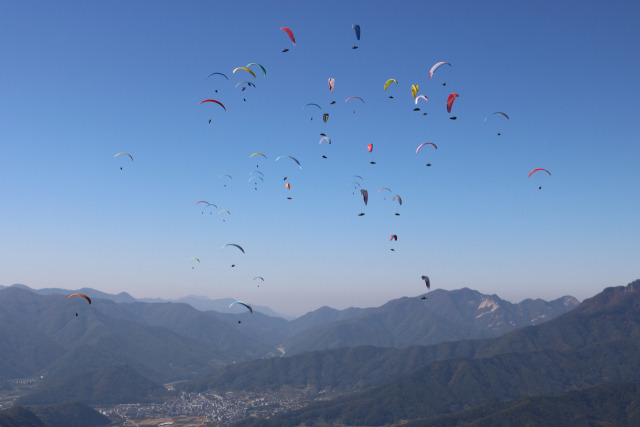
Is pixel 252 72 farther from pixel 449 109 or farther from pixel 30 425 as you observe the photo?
pixel 30 425

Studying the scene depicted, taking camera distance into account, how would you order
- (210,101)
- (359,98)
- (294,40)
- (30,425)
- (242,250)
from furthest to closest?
(30,425)
(242,250)
(359,98)
(210,101)
(294,40)

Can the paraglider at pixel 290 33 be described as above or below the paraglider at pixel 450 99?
above

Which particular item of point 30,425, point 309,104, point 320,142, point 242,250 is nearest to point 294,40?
point 309,104

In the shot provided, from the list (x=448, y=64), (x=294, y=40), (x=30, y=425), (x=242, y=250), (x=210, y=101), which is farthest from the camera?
(x=30, y=425)

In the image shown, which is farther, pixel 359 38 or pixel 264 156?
pixel 264 156

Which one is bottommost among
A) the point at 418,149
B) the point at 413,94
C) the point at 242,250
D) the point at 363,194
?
the point at 242,250

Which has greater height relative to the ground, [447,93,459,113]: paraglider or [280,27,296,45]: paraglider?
[280,27,296,45]: paraglider

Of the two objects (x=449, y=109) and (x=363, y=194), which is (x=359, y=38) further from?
(x=363, y=194)

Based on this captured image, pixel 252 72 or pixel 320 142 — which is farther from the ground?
pixel 252 72

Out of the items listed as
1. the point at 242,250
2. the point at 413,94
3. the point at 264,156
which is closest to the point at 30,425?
the point at 242,250
